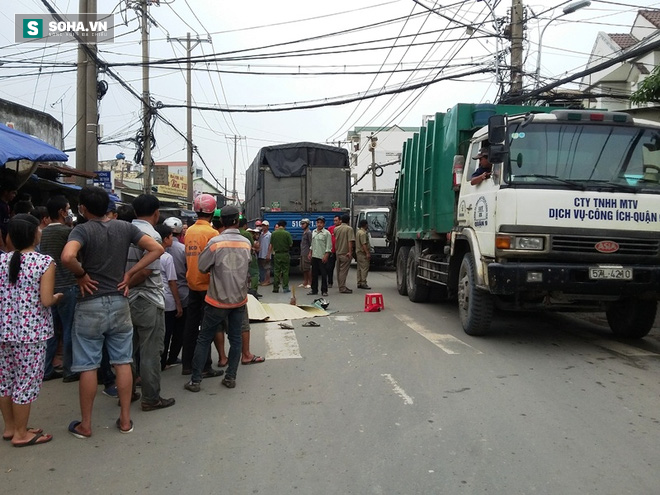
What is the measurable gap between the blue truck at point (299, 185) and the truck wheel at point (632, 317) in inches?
383

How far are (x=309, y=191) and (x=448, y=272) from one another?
8.43 meters

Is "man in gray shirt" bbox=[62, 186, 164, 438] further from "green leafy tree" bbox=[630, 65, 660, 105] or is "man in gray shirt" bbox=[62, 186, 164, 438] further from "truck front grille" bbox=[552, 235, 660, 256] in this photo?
"green leafy tree" bbox=[630, 65, 660, 105]

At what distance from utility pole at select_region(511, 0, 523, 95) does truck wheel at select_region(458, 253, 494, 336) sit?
27.0 feet

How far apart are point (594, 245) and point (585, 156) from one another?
3.55 feet

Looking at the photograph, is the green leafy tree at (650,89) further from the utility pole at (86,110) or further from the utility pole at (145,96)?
the utility pole at (145,96)

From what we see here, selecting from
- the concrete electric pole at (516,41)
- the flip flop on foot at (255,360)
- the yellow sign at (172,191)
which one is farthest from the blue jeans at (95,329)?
the yellow sign at (172,191)

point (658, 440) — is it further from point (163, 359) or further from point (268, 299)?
point (268, 299)

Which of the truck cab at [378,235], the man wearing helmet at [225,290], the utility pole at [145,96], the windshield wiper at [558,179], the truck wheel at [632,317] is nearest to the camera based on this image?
the man wearing helmet at [225,290]

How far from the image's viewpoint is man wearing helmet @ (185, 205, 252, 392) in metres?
5.17

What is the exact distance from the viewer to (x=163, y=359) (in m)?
5.98

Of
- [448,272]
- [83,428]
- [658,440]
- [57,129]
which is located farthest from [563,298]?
[57,129]

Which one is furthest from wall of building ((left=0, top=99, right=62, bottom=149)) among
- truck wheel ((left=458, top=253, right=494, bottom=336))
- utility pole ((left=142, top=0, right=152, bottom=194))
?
truck wheel ((left=458, top=253, right=494, bottom=336))

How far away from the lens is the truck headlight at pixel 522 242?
19.9 feet

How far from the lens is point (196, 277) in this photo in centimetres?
557
